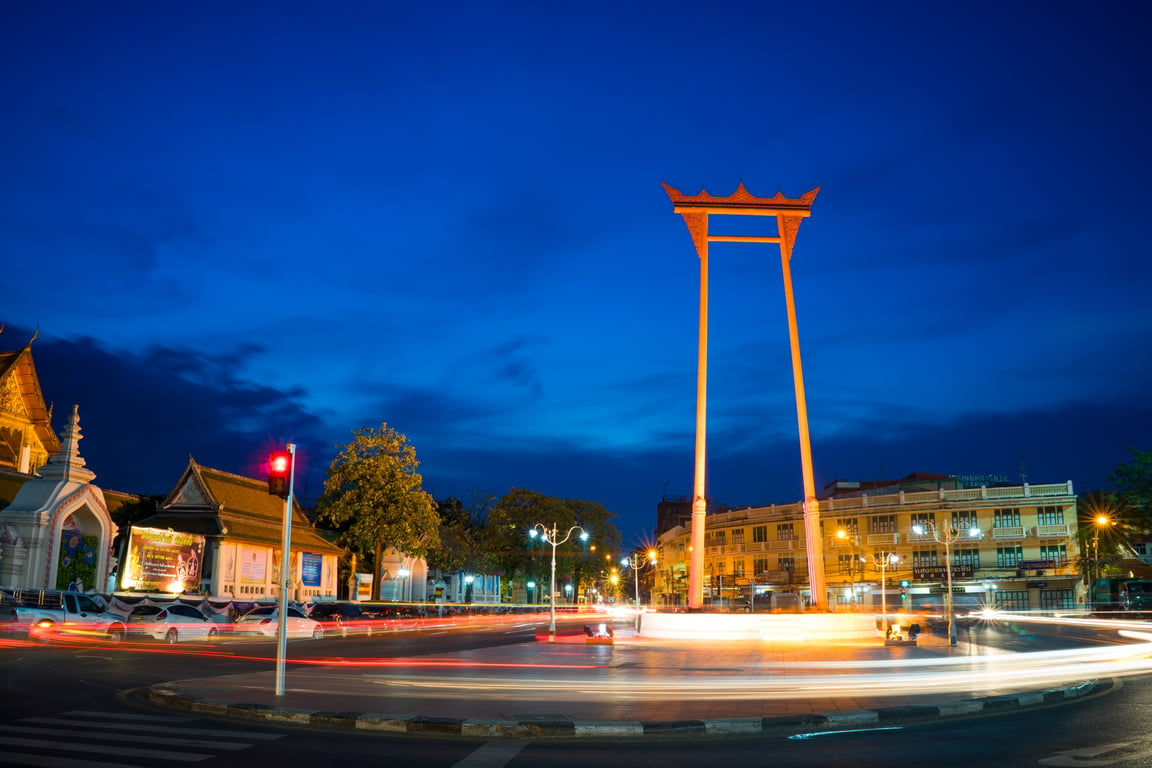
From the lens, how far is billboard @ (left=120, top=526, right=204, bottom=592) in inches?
1480

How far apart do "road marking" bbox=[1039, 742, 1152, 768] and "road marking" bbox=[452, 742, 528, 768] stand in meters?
5.35

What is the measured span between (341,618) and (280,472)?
104ft

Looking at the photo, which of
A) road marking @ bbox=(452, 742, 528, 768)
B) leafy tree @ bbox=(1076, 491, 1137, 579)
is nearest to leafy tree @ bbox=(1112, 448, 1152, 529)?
leafy tree @ bbox=(1076, 491, 1137, 579)

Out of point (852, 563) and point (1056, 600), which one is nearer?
point (1056, 600)

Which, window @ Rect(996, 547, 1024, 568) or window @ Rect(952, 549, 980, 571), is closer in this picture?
window @ Rect(996, 547, 1024, 568)

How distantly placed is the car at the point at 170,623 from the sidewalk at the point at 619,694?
1420 centimetres

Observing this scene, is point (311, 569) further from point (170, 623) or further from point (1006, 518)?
point (1006, 518)

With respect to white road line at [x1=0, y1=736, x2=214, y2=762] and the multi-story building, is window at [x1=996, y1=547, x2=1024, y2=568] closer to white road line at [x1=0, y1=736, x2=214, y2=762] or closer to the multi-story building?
the multi-story building

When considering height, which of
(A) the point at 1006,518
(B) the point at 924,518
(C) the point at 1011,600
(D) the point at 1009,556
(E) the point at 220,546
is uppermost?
(B) the point at 924,518

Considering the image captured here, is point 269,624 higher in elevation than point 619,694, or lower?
lower

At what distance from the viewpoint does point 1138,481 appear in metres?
39.7

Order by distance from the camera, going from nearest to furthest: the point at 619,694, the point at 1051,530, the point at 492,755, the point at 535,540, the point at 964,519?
the point at 492,755
the point at 619,694
the point at 1051,530
the point at 964,519
the point at 535,540

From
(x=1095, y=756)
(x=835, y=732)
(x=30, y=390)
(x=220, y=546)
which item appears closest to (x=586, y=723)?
(x=835, y=732)

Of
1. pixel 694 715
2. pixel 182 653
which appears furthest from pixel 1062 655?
pixel 182 653
